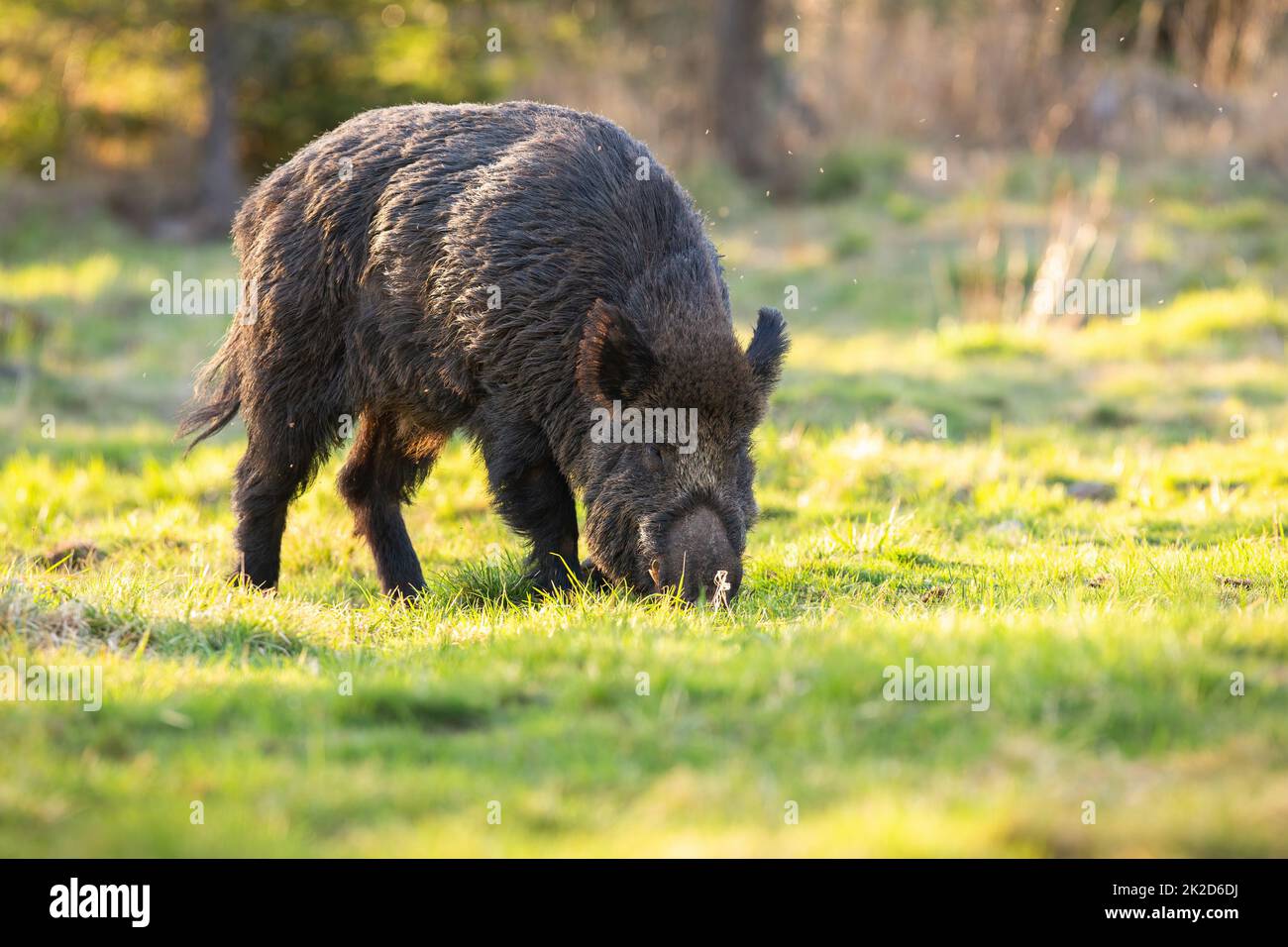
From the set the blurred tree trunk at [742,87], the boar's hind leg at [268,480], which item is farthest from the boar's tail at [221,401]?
the blurred tree trunk at [742,87]

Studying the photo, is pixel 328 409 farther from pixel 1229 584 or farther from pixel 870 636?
pixel 1229 584

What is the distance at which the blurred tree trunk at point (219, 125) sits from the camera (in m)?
19.2

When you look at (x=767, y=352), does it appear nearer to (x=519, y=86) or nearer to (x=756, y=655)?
(x=756, y=655)

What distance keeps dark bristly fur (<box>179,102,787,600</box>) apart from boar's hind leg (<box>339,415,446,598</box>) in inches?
0.5

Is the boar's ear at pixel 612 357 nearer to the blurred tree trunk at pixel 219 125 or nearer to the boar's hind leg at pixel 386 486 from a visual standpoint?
the boar's hind leg at pixel 386 486

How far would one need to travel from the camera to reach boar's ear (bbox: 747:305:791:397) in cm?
636

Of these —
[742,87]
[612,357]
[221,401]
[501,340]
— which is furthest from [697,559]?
[742,87]

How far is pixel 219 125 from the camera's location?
19.6 metres

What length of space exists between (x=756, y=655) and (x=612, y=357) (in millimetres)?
1741

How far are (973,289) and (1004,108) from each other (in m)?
6.37

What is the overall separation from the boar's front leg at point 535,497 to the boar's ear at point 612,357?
56 cm

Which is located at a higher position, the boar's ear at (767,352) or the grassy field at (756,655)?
the boar's ear at (767,352)

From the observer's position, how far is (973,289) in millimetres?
14789

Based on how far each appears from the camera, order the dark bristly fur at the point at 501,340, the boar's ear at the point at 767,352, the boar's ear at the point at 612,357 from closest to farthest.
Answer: the boar's ear at the point at 612,357 → the dark bristly fur at the point at 501,340 → the boar's ear at the point at 767,352
